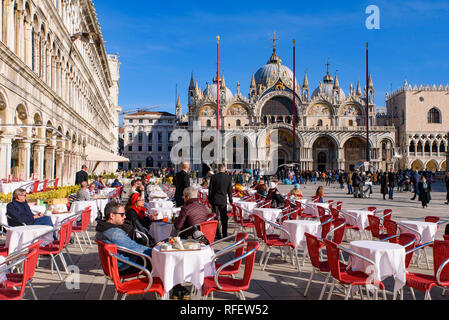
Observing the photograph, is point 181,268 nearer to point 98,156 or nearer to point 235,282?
point 235,282

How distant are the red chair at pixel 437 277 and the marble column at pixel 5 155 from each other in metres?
12.4

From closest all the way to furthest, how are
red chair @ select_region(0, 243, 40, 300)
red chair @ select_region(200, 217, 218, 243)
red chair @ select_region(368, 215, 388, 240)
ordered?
1. red chair @ select_region(0, 243, 40, 300)
2. red chair @ select_region(200, 217, 218, 243)
3. red chair @ select_region(368, 215, 388, 240)

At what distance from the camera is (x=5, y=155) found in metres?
12.9

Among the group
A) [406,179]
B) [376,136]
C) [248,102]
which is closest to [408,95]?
[376,136]

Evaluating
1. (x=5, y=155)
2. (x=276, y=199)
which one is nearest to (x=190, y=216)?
(x=276, y=199)

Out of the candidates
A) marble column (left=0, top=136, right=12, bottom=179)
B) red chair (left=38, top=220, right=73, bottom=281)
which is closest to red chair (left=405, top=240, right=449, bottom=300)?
red chair (left=38, top=220, right=73, bottom=281)

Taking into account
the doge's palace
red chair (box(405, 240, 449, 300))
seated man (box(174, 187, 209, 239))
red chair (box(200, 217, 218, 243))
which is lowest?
red chair (box(405, 240, 449, 300))

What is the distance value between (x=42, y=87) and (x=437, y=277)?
613 inches

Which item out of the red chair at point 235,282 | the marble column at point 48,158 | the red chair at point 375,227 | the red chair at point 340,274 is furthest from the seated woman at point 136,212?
the marble column at point 48,158

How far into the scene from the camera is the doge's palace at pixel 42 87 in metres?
12.5

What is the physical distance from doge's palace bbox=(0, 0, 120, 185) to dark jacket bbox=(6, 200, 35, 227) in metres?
4.22

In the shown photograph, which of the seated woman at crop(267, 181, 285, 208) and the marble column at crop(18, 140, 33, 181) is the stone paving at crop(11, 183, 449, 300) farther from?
the marble column at crop(18, 140, 33, 181)

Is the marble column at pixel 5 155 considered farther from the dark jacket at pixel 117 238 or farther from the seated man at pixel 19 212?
the dark jacket at pixel 117 238

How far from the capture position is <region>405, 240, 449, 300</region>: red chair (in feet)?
15.0
